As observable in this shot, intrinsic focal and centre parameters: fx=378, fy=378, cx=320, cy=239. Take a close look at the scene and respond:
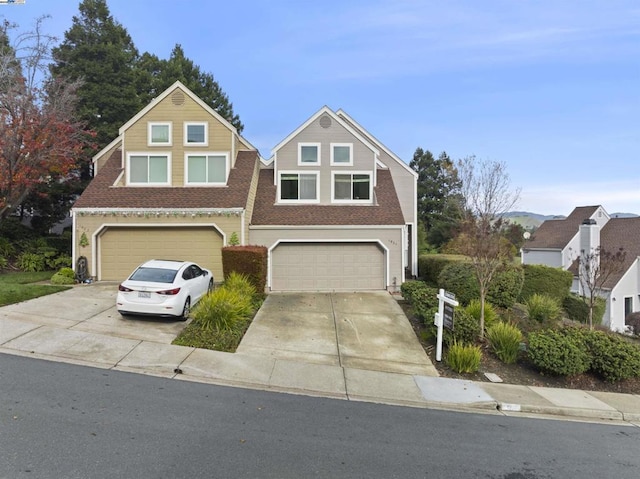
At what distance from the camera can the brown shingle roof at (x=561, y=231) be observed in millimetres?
31812

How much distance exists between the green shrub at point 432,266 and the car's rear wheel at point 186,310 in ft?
34.1

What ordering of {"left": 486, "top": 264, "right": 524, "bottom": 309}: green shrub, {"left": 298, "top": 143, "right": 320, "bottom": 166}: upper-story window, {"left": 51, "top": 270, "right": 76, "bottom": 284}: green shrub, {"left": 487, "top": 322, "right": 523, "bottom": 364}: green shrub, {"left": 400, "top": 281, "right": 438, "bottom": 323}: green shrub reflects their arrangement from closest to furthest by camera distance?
1. {"left": 487, "top": 322, "right": 523, "bottom": 364}: green shrub
2. {"left": 400, "top": 281, "right": 438, "bottom": 323}: green shrub
3. {"left": 486, "top": 264, "right": 524, "bottom": 309}: green shrub
4. {"left": 51, "top": 270, "right": 76, "bottom": 284}: green shrub
5. {"left": 298, "top": 143, "right": 320, "bottom": 166}: upper-story window

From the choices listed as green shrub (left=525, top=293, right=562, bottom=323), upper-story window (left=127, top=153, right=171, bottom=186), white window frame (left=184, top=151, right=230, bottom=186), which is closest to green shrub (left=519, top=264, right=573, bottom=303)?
green shrub (left=525, top=293, right=562, bottom=323)

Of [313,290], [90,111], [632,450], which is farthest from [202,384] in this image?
[90,111]

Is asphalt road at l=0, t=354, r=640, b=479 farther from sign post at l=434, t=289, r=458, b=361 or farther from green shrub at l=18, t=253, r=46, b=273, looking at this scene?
green shrub at l=18, t=253, r=46, b=273

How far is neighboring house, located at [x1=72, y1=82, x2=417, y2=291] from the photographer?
16219mm

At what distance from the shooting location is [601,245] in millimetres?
27547

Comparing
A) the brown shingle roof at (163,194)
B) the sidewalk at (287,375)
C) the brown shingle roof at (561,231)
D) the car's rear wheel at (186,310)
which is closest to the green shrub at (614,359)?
the sidewalk at (287,375)

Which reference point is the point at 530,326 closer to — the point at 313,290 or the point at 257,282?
the point at 313,290

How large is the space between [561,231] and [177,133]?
105 ft

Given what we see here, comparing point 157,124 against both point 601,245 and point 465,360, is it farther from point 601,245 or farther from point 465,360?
point 601,245

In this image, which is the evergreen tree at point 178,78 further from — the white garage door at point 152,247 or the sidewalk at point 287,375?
the sidewalk at point 287,375

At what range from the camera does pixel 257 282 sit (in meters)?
14.2

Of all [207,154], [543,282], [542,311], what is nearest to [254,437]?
[542,311]
